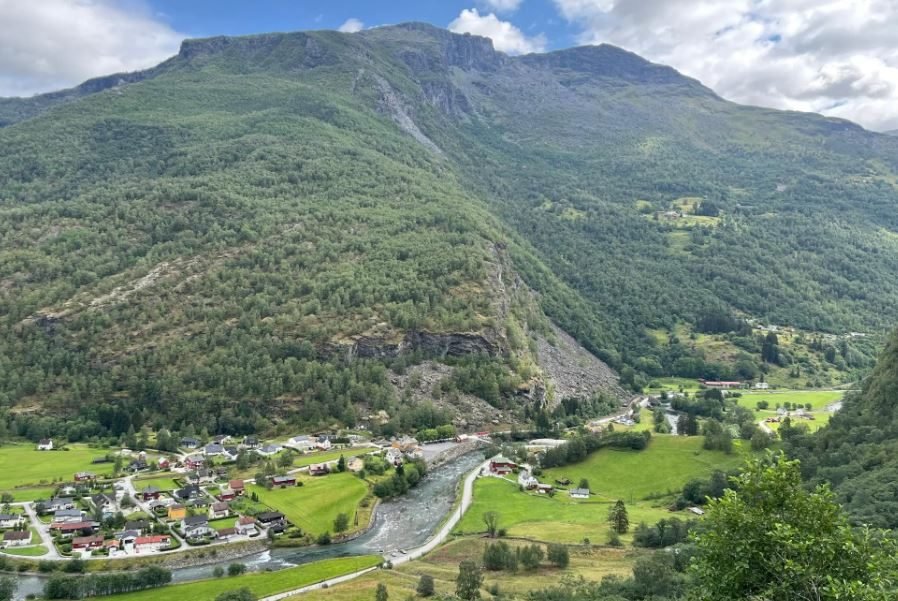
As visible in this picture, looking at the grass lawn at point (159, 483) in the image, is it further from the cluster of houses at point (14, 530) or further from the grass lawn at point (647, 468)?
the grass lawn at point (647, 468)

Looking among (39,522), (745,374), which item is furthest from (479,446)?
(745,374)

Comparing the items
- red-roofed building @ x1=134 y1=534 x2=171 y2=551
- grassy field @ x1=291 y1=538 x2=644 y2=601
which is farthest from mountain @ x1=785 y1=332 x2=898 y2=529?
red-roofed building @ x1=134 y1=534 x2=171 y2=551

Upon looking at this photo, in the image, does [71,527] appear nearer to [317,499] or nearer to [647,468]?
[317,499]

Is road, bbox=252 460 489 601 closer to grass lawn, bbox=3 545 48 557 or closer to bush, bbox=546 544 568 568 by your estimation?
bush, bbox=546 544 568 568

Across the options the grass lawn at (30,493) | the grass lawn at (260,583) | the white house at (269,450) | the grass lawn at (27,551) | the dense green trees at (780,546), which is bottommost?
the grass lawn at (260,583)

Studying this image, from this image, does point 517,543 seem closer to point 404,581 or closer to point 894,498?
point 404,581

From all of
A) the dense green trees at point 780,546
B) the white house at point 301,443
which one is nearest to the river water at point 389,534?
the white house at point 301,443
